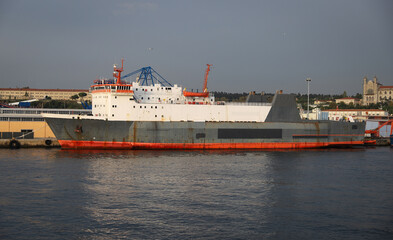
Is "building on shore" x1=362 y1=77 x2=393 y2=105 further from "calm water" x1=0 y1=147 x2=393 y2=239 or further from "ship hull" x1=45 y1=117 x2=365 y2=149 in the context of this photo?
"calm water" x1=0 y1=147 x2=393 y2=239

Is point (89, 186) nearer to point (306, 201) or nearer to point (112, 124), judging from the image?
point (306, 201)

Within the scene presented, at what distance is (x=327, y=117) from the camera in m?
54.6

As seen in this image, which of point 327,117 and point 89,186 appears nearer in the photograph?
point 89,186

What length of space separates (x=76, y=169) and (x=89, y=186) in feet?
19.5

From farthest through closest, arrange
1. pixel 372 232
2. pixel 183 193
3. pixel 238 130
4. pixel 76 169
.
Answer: pixel 238 130 < pixel 76 169 < pixel 183 193 < pixel 372 232

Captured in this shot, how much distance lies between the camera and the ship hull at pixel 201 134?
41.5m

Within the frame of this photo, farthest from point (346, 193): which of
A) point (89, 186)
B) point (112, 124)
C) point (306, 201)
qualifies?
point (112, 124)

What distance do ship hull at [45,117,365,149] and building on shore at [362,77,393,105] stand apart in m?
127

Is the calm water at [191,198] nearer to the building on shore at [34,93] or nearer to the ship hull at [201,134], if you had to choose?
the ship hull at [201,134]

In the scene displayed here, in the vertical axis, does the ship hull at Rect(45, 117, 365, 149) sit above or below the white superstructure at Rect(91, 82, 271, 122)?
below

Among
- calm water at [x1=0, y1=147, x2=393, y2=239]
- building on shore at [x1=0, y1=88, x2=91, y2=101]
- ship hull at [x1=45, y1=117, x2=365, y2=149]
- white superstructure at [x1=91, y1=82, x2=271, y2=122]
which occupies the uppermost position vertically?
building on shore at [x1=0, y1=88, x2=91, y2=101]

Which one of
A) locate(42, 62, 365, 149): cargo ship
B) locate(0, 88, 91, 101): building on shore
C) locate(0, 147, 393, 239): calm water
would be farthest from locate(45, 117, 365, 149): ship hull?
locate(0, 88, 91, 101): building on shore

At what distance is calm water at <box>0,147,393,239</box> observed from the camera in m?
17.6

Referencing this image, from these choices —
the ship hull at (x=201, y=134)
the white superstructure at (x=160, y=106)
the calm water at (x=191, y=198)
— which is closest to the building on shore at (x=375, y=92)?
the ship hull at (x=201, y=134)
